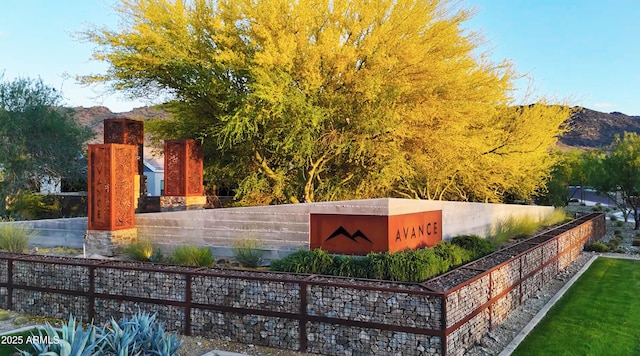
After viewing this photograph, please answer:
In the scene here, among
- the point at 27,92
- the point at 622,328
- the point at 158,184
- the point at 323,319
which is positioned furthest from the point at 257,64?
the point at 158,184

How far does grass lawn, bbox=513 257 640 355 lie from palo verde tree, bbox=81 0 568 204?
5.86 m

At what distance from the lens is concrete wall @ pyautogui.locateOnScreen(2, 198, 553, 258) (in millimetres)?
10891

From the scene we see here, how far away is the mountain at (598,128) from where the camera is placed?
331 ft

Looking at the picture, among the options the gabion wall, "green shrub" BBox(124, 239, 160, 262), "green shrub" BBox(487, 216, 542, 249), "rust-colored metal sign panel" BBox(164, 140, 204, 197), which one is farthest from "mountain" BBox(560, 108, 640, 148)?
the gabion wall

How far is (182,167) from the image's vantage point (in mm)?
14867

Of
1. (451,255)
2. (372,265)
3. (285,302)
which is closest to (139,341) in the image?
(285,302)

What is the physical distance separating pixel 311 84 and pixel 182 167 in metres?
4.50

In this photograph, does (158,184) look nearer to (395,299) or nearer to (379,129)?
(379,129)

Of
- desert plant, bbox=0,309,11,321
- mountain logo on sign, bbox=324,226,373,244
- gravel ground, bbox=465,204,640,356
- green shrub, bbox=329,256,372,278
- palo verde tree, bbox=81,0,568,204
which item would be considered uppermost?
palo verde tree, bbox=81,0,568,204

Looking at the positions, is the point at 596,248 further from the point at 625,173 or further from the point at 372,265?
the point at 372,265

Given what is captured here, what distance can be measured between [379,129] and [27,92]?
1703 centimetres

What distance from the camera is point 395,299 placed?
21.5ft

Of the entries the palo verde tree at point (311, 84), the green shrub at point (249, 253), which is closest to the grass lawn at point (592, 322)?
the green shrub at point (249, 253)

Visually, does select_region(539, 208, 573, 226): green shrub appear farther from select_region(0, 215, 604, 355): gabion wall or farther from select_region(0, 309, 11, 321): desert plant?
select_region(0, 309, 11, 321): desert plant
